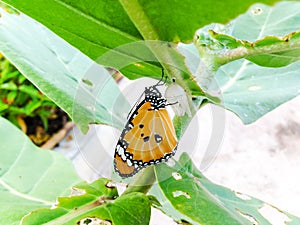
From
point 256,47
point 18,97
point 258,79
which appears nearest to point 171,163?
point 256,47

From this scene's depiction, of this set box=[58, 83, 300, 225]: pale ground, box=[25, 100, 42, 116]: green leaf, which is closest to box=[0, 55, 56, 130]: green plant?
box=[25, 100, 42, 116]: green leaf

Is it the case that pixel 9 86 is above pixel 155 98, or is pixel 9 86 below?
above

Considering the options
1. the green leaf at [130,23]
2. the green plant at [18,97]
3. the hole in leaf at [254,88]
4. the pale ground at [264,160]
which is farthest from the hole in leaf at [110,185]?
the green plant at [18,97]

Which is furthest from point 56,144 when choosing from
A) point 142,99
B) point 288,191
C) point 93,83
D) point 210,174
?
point 142,99

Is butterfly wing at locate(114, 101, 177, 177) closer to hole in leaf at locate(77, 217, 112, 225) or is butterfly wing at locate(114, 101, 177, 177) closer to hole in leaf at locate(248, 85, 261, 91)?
hole in leaf at locate(77, 217, 112, 225)

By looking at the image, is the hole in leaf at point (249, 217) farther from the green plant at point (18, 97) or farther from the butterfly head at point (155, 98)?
the green plant at point (18, 97)

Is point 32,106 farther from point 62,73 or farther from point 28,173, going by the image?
point 62,73
